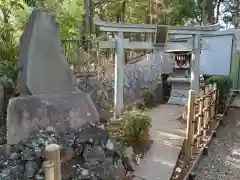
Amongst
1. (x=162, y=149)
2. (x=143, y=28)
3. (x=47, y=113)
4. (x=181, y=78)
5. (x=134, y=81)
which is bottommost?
(x=162, y=149)

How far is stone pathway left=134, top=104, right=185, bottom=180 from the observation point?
3980 millimetres

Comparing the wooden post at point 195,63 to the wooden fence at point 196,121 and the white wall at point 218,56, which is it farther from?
the white wall at point 218,56

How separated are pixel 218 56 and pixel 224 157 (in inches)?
302

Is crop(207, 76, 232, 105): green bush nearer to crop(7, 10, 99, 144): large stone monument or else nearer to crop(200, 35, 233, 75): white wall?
crop(200, 35, 233, 75): white wall

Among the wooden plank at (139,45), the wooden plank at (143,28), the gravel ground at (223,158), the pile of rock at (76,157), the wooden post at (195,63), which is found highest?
the wooden plank at (143,28)

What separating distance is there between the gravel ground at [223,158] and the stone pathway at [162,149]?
0.58m

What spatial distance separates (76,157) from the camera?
12.1ft

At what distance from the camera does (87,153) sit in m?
3.69

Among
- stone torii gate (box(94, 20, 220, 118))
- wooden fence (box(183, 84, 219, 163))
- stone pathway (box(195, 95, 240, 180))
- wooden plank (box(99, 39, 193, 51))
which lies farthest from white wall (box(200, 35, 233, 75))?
wooden fence (box(183, 84, 219, 163))

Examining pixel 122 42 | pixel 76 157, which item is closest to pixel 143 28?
pixel 122 42

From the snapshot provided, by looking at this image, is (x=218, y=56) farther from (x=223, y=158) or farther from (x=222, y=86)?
(x=223, y=158)

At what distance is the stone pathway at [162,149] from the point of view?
398cm

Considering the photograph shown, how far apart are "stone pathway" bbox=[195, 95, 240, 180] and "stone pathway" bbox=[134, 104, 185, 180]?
584mm

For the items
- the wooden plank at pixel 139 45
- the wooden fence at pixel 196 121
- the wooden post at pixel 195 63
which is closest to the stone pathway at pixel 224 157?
the wooden fence at pixel 196 121
